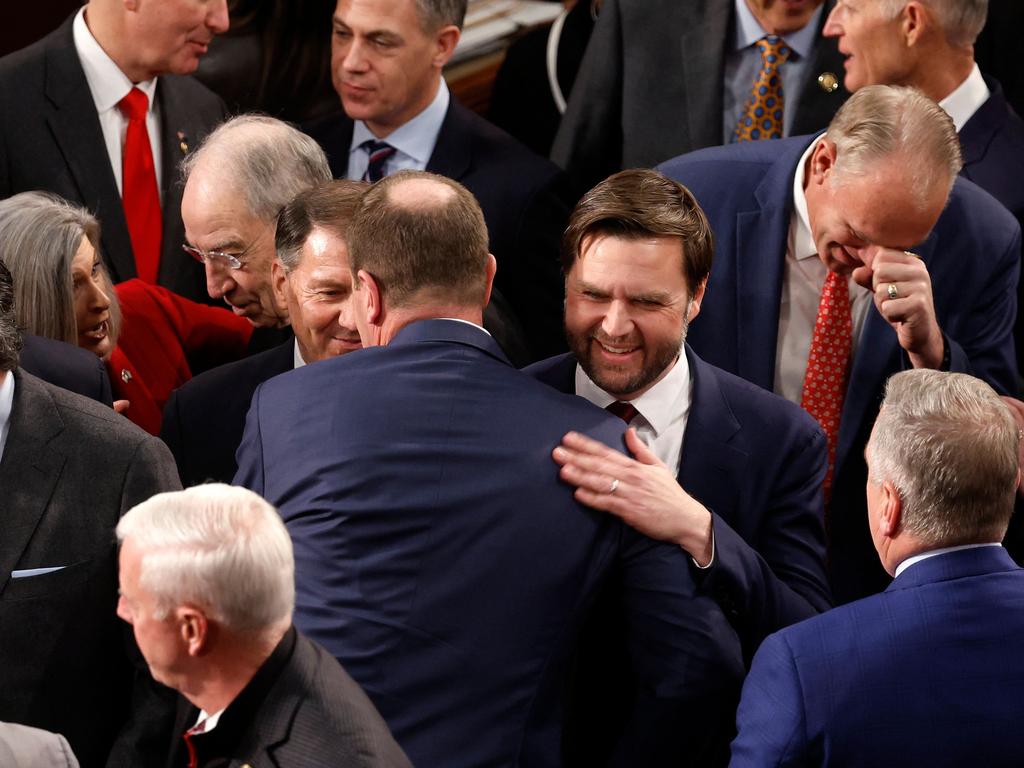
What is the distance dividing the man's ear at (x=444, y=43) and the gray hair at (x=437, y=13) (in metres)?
0.02

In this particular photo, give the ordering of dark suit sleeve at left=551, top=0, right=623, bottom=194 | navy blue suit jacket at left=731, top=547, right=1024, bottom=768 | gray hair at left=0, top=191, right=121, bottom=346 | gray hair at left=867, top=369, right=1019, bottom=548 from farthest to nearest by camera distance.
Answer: dark suit sleeve at left=551, top=0, right=623, bottom=194 → gray hair at left=0, top=191, right=121, bottom=346 → gray hair at left=867, top=369, right=1019, bottom=548 → navy blue suit jacket at left=731, top=547, right=1024, bottom=768

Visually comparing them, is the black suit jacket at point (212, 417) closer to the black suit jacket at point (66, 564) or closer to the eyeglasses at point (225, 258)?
the eyeglasses at point (225, 258)

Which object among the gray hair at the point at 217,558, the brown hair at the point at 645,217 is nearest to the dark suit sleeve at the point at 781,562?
the brown hair at the point at 645,217

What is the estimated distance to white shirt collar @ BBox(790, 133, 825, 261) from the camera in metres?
3.82

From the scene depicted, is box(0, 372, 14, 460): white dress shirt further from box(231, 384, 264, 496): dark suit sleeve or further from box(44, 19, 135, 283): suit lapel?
box(44, 19, 135, 283): suit lapel

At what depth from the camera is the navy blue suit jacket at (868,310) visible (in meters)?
3.75

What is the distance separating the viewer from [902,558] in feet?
8.82

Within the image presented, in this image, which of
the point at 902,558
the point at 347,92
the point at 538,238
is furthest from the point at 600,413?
the point at 347,92

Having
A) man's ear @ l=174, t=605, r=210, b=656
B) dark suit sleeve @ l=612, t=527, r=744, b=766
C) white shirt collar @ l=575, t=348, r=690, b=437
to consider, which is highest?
man's ear @ l=174, t=605, r=210, b=656

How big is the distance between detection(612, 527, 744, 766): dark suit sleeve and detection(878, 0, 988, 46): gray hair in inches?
79.7

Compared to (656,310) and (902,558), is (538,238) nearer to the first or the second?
(656,310)

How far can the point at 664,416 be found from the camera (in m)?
3.21

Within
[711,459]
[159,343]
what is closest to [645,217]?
[711,459]

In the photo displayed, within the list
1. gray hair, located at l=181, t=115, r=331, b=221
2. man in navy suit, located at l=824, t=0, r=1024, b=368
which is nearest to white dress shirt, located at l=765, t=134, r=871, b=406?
man in navy suit, located at l=824, t=0, r=1024, b=368
